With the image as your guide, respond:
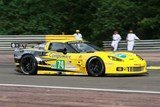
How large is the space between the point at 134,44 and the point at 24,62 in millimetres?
13781

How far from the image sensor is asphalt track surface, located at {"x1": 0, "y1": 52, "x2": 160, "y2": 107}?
10.8m

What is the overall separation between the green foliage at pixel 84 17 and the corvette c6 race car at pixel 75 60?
16.8m

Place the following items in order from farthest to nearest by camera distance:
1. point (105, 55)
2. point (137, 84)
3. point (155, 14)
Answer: point (155, 14)
point (105, 55)
point (137, 84)

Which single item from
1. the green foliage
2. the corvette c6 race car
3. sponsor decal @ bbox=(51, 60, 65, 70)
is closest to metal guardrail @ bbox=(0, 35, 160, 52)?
the green foliage

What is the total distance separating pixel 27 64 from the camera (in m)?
19.0

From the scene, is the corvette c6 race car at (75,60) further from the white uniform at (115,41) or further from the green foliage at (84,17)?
the green foliage at (84,17)

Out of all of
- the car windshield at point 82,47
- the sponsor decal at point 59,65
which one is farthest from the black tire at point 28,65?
the car windshield at point 82,47

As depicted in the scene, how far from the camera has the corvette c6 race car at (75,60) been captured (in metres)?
17.1

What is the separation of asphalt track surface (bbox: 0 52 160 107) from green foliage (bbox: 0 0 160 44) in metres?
19.4

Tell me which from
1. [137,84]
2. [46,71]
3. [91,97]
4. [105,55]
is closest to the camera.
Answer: [91,97]

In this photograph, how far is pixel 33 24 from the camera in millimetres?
39312

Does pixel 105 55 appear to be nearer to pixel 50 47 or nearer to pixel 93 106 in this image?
pixel 50 47

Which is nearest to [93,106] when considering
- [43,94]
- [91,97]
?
[91,97]

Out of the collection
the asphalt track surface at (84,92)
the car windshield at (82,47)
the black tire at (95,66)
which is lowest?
the asphalt track surface at (84,92)
